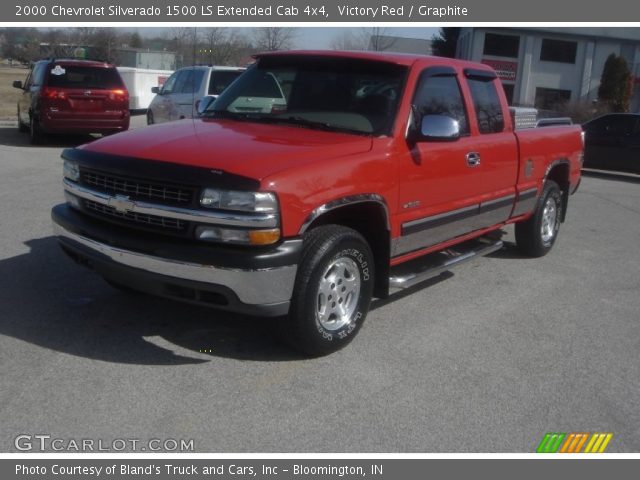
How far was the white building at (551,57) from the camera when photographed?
4481 centimetres

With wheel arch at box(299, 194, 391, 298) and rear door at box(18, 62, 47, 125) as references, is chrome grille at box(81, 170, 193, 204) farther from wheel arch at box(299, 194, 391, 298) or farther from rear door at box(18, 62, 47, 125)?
rear door at box(18, 62, 47, 125)

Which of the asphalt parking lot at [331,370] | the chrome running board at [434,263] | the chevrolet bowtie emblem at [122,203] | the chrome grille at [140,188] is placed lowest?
the asphalt parking lot at [331,370]

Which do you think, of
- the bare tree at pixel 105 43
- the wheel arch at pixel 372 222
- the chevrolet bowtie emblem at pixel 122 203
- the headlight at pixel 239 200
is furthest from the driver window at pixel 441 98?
the bare tree at pixel 105 43

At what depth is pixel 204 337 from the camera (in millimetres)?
4930

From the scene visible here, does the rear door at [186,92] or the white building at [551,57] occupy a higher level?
the white building at [551,57]

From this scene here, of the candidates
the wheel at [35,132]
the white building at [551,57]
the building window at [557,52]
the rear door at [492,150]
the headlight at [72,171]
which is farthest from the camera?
the building window at [557,52]

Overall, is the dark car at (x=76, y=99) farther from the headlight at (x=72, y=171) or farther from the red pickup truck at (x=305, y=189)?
the headlight at (x=72, y=171)

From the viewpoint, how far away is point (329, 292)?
4.64 m

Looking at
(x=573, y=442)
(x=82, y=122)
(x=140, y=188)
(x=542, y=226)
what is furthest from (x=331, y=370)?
(x=82, y=122)

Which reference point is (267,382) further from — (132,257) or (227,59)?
(227,59)

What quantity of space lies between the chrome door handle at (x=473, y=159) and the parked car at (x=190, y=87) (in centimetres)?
794

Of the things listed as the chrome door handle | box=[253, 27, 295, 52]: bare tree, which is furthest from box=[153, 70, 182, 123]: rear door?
box=[253, 27, 295, 52]: bare tree
